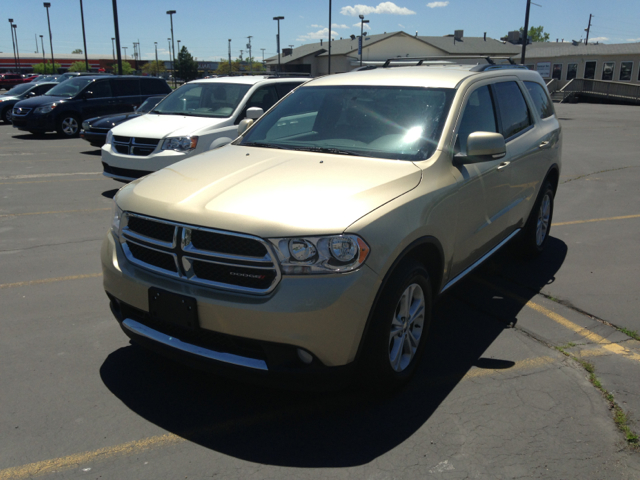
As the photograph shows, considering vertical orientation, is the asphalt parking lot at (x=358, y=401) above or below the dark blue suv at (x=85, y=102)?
below

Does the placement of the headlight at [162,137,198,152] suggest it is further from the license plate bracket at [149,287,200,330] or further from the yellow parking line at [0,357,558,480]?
the yellow parking line at [0,357,558,480]

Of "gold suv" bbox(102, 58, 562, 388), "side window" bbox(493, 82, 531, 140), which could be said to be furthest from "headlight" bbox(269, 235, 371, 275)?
"side window" bbox(493, 82, 531, 140)

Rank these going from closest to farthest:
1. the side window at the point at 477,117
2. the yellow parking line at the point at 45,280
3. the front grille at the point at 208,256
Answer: the front grille at the point at 208,256 → the side window at the point at 477,117 → the yellow parking line at the point at 45,280

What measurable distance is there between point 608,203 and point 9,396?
8.54 metres

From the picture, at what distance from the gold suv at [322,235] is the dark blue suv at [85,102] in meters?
13.7

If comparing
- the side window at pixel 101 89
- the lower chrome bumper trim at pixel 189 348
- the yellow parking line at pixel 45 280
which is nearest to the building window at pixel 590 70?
the side window at pixel 101 89

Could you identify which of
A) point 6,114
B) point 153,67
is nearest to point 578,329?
point 6,114

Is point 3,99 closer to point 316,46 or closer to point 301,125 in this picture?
point 301,125

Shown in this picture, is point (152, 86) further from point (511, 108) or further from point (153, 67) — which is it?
point (153, 67)

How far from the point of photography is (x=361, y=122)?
165 inches

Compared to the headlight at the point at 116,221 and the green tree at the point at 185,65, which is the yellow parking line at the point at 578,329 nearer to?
the headlight at the point at 116,221

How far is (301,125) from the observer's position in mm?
4520

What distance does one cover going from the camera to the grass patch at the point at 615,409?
2977mm

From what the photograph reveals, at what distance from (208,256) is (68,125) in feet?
53.6
